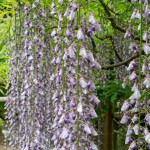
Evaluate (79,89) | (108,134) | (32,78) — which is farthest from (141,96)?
(108,134)

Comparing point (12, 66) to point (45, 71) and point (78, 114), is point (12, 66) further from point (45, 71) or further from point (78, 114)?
point (78, 114)

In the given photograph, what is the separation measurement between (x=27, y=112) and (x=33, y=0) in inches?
38.5

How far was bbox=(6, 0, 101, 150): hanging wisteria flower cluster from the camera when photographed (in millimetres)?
2387

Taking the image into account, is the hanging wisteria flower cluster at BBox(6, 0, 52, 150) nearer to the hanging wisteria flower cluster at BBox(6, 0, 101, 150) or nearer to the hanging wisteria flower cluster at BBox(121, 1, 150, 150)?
the hanging wisteria flower cluster at BBox(6, 0, 101, 150)

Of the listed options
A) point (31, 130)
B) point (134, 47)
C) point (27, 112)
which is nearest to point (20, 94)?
point (27, 112)

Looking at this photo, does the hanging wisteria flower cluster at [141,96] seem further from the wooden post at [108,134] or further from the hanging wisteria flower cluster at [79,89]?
the wooden post at [108,134]

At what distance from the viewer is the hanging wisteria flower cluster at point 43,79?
2.39m

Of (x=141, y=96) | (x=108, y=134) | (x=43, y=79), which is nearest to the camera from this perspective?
(x=141, y=96)

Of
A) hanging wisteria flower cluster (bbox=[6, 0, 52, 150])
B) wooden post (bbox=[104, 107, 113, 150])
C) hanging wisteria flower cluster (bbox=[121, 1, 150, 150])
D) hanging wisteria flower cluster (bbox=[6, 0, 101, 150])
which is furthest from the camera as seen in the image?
wooden post (bbox=[104, 107, 113, 150])

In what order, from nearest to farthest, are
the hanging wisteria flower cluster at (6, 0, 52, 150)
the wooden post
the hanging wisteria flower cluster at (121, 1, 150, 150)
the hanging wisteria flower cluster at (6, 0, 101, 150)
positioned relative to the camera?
the hanging wisteria flower cluster at (121, 1, 150, 150)
the hanging wisteria flower cluster at (6, 0, 101, 150)
the hanging wisteria flower cluster at (6, 0, 52, 150)
the wooden post

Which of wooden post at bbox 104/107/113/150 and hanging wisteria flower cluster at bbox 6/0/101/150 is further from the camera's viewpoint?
wooden post at bbox 104/107/113/150

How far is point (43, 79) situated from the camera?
366cm

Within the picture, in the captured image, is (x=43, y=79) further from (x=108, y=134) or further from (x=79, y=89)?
(x=108, y=134)

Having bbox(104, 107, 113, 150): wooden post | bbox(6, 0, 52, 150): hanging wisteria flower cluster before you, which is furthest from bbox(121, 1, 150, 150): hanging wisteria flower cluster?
bbox(104, 107, 113, 150): wooden post
